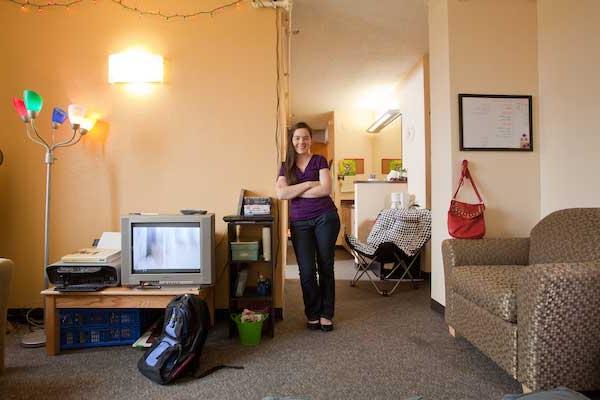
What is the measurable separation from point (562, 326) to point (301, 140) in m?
1.69

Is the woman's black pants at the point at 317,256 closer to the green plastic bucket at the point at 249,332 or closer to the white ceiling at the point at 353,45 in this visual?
the green plastic bucket at the point at 249,332

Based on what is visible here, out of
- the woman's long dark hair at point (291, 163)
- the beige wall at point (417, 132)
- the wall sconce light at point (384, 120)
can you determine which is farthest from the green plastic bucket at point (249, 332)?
the wall sconce light at point (384, 120)

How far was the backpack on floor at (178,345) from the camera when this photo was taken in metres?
1.68

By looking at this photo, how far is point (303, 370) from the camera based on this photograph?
71.4 inches

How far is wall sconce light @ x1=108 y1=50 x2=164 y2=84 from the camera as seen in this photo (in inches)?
98.7

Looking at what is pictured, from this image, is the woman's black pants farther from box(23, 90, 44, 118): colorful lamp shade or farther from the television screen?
box(23, 90, 44, 118): colorful lamp shade

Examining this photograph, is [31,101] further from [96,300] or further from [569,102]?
[569,102]

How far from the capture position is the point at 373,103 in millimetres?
5918

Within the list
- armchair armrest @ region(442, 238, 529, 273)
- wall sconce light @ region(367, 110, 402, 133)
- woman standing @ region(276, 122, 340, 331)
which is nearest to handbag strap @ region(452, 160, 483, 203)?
armchair armrest @ region(442, 238, 529, 273)

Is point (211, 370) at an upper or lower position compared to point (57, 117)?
lower

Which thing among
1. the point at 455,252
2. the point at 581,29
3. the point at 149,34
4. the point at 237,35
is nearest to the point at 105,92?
the point at 149,34

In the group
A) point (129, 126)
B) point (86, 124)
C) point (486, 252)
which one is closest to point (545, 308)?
point (486, 252)

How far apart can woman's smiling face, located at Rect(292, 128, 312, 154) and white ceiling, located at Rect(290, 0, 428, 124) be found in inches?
50.0

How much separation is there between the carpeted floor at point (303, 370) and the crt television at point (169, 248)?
1.49ft
